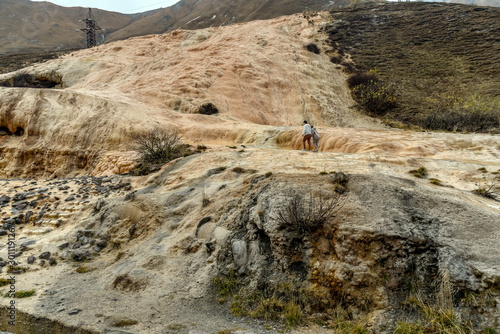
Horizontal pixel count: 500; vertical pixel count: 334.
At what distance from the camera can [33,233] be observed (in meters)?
8.58

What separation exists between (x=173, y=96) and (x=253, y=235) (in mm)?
14931

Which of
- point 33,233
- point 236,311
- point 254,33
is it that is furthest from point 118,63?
point 236,311

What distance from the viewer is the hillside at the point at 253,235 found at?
16.3 ft

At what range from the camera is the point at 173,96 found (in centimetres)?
1975

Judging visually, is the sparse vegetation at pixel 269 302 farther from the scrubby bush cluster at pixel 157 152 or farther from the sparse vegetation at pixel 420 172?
the scrubby bush cluster at pixel 157 152

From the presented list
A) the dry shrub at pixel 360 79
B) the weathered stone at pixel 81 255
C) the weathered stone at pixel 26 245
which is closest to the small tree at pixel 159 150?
the weathered stone at pixel 26 245

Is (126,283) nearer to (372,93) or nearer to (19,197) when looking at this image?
(19,197)

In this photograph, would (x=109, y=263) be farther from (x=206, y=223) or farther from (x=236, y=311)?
(x=236, y=311)

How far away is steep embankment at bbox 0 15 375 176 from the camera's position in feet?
48.8

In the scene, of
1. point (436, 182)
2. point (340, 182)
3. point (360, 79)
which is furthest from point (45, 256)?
point (360, 79)

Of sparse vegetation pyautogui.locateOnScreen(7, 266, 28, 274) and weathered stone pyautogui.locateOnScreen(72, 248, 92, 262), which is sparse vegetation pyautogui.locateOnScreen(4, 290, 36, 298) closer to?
sparse vegetation pyautogui.locateOnScreen(7, 266, 28, 274)

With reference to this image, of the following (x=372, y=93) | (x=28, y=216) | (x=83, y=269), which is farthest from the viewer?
(x=372, y=93)

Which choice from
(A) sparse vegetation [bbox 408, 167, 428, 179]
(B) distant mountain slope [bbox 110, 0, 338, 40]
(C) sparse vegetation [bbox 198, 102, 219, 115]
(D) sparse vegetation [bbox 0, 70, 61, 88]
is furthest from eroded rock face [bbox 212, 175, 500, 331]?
(B) distant mountain slope [bbox 110, 0, 338, 40]

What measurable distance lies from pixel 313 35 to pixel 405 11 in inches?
428
